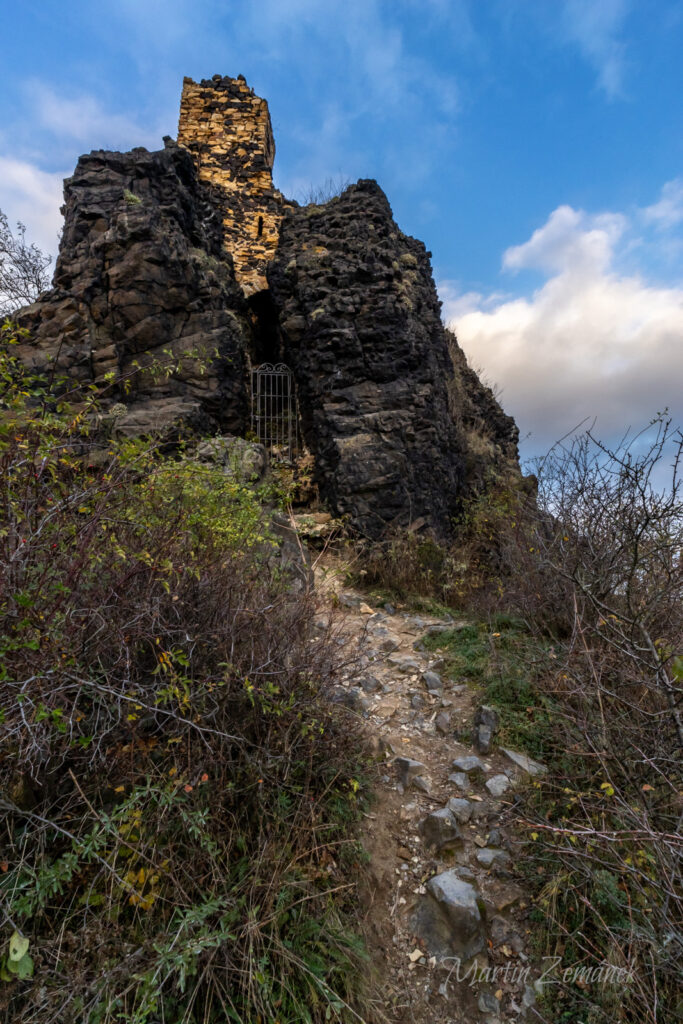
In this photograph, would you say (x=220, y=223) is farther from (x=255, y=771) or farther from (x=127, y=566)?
(x=255, y=771)

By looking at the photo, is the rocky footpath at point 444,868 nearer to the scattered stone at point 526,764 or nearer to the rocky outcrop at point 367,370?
the scattered stone at point 526,764

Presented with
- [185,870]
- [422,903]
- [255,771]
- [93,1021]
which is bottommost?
[422,903]

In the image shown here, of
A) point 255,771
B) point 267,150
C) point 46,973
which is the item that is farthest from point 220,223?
point 46,973

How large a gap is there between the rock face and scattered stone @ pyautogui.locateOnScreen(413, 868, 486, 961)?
5.42 metres

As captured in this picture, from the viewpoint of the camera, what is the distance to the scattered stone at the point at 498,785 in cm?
296

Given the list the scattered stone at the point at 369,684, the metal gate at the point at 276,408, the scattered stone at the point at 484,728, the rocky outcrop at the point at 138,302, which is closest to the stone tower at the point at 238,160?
the rocky outcrop at the point at 138,302

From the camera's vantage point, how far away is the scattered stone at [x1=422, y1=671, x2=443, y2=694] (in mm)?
4148

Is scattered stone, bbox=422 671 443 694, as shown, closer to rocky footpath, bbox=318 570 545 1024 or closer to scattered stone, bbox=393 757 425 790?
rocky footpath, bbox=318 570 545 1024

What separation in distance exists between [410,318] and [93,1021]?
30.0 ft

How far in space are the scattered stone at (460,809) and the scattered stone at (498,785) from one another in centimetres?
19

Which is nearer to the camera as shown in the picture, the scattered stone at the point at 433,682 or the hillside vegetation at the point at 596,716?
the hillside vegetation at the point at 596,716

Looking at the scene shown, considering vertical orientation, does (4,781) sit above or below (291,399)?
below

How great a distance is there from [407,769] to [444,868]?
0.62m

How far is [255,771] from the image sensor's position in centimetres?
226
